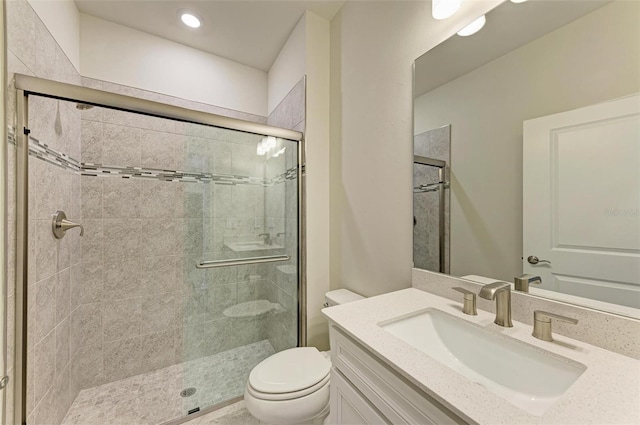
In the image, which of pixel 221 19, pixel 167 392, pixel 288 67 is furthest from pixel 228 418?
pixel 221 19

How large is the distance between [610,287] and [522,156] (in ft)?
1.46

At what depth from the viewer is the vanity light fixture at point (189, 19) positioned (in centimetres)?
172

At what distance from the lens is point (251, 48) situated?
2.07 meters

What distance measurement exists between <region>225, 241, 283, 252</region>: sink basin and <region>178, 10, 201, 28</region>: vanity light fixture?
5.33 ft

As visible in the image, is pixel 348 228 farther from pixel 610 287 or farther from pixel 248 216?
pixel 610 287

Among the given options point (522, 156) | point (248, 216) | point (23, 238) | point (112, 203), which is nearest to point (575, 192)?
point (522, 156)

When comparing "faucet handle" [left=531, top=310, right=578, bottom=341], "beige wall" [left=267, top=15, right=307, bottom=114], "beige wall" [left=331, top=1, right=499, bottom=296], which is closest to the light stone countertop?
"faucet handle" [left=531, top=310, right=578, bottom=341]

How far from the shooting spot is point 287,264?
1.82 metres

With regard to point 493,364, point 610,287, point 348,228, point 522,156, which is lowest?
point 493,364

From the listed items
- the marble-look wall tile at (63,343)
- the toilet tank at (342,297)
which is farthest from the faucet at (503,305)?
the marble-look wall tile at (63,343)

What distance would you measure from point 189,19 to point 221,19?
0.24 meters

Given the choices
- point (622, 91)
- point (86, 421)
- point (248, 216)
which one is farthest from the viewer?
point (248, 216)

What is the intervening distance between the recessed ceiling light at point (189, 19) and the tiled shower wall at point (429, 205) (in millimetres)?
1799

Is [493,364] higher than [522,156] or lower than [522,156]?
lower
